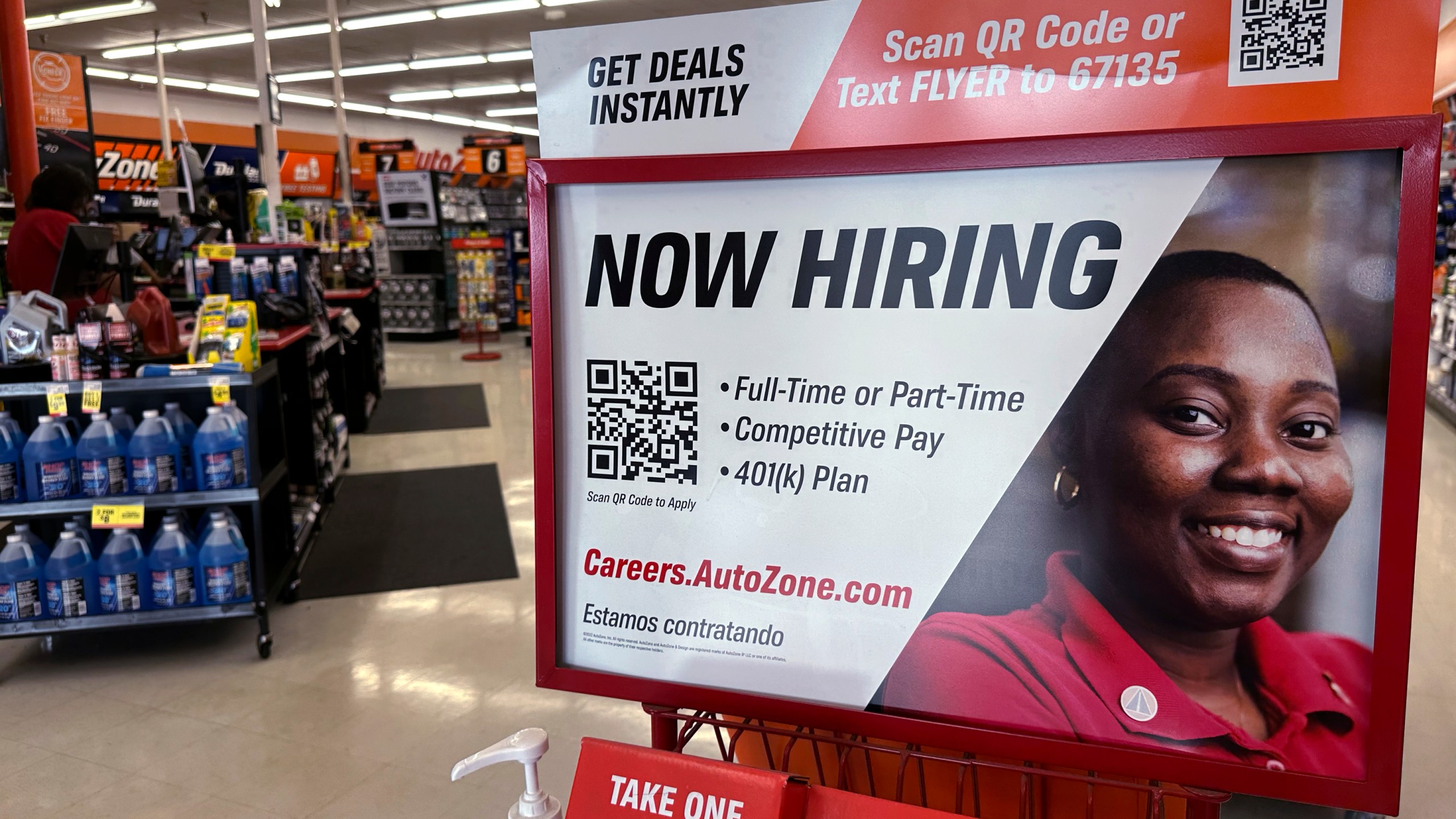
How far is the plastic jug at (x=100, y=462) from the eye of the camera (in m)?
3.30

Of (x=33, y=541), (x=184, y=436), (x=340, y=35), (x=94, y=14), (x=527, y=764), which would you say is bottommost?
(x=33, y=541)

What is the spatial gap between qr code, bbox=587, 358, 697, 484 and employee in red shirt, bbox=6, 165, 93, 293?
13.2 feet

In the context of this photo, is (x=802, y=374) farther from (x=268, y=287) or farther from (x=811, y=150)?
(x=268, y=287)

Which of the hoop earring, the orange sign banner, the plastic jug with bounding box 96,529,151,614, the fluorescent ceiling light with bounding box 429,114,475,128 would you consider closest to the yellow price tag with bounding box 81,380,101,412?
the plastic jug with bounding box 96,529,151,614

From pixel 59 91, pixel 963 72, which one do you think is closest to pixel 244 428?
pixel 963 72

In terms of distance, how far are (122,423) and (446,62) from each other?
1395cm

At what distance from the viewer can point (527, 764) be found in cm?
109

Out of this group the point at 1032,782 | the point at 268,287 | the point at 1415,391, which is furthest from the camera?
the point at 268,287

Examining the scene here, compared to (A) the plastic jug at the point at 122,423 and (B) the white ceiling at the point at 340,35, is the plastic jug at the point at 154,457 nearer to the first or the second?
(A) the plastic jug at the point at 122,423

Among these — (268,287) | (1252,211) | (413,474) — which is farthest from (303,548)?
(1252,211)

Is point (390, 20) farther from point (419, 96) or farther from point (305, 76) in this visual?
point (419, 96)

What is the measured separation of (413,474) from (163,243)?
1973 millimetres

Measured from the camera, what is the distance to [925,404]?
100cm

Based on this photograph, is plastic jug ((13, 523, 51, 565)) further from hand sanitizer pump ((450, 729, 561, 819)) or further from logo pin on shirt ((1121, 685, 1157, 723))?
logo pin on shirt ((1121, 685, 1157, 723))
